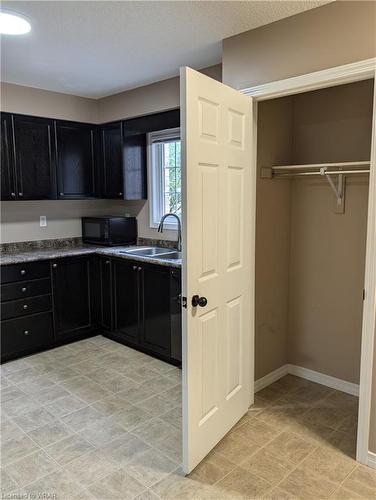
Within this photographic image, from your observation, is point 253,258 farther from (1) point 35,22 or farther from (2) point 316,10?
(1) point 35,22

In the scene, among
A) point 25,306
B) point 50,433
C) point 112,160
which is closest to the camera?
point 50,433

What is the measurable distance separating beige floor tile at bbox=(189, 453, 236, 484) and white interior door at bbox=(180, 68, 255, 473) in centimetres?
3

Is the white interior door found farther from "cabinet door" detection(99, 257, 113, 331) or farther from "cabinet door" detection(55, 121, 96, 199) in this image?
"cabinet door" detection(55, 121, 96, 199)

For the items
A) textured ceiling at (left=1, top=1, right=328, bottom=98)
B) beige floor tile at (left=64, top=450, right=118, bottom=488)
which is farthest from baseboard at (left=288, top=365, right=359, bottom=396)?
textured ceiling at (left=1, top=1, right=328, bottom=98)

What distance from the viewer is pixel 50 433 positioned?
8.16ft

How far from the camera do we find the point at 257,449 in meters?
2.32

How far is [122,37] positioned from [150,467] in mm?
2564

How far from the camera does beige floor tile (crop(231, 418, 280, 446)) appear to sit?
2.42 m

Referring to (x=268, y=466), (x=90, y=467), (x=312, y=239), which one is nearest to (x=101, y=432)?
(x=90, y=467)

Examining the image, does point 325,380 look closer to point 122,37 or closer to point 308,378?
point 308,378

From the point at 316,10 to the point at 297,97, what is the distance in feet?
3.15

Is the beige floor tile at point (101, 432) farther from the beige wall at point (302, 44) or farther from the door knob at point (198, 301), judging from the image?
the beige wall at point (302, 44)

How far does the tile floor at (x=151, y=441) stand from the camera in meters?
2.02

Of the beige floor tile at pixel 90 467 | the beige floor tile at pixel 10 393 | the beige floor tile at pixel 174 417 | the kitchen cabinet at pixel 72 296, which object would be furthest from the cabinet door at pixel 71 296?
the beige floor tile at pixel 90 467
